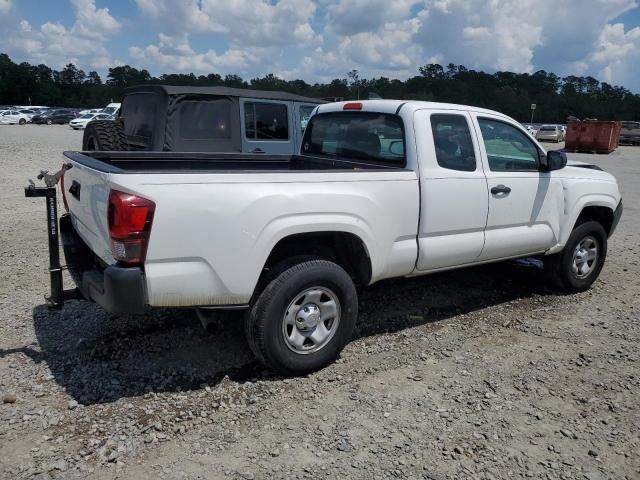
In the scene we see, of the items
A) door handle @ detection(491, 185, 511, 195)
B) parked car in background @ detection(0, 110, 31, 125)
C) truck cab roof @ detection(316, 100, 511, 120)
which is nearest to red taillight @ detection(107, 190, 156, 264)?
truck cab roof @ detection(316, 100, 511, 120)

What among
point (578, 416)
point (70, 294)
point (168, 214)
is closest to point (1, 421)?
point (70, 294)

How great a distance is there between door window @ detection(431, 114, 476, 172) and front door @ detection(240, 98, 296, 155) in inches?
159

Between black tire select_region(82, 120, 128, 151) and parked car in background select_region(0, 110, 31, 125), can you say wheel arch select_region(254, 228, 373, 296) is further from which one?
parked car in background select_region(0, 110, 31, 125)

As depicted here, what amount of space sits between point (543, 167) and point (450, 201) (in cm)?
132

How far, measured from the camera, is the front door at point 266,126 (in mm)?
8234

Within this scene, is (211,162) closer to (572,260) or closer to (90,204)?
(90,204)

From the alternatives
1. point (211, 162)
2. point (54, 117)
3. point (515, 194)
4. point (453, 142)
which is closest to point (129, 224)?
point (211, 162)

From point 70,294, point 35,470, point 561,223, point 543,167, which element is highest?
point 543,167

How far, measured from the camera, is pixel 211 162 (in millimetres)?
5207

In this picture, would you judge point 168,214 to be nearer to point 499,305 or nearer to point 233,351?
point 233,351

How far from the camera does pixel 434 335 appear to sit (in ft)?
15.4

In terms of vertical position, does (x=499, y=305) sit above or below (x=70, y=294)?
below

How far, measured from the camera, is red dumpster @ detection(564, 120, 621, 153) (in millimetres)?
30500

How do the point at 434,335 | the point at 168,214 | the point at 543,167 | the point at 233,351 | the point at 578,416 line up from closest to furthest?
1. the point at 168,214
2. the point at 578,416
3. the point at 233,351
4. the point at 434,335
5. the point at 543,167
